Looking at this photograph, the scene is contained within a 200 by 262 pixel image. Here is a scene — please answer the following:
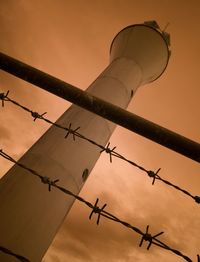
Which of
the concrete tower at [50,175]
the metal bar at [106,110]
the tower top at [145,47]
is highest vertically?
the tower top at [145,47]

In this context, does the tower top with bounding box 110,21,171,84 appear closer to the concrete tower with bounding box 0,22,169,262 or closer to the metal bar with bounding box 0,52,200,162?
the concrete tower with bounding box 0,22,169,262

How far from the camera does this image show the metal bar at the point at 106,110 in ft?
5.91

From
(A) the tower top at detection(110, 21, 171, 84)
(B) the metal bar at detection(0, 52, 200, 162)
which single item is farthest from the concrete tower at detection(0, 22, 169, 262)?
(B) the metal bar at detection(0, 52, 200, 162)

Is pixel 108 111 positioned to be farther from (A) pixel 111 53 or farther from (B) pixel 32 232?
(A) pixel 111 53

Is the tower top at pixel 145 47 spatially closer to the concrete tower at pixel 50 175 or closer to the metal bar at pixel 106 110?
the concrete tower at pixel 50 175

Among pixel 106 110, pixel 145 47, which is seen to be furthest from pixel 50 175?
pixel 145 47

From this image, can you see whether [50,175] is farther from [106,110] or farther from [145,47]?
[145,47]

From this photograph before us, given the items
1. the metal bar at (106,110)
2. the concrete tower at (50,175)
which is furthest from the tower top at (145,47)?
the metal bar at (106,110)

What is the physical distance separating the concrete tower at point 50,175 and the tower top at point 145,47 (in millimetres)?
989

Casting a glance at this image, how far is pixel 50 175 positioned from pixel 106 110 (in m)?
2.57

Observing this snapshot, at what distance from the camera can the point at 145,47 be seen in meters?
8.45

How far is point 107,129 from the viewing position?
582cm

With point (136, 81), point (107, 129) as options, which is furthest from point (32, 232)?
point (136, 81)

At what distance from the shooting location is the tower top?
820 cm
